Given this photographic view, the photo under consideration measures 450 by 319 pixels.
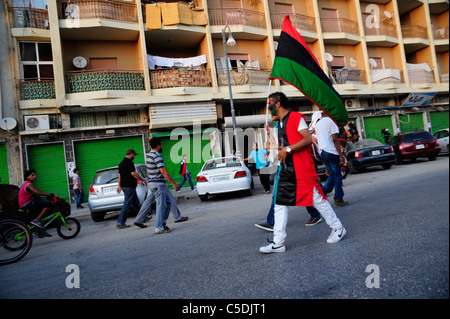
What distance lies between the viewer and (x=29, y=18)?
49.4ft

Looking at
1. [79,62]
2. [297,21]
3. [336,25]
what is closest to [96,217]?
[79,62]

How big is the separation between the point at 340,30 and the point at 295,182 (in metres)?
21.9

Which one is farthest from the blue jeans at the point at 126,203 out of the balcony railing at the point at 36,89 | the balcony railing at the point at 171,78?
the balcony railing at the point at 36,89

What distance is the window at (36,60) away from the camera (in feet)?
49.8

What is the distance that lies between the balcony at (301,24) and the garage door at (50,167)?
48.4 ft

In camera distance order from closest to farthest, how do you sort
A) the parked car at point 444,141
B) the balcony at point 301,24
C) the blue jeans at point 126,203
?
the parked car at point 444,141 → the blue jeans at point 126,203 → the balcony at point 301,24

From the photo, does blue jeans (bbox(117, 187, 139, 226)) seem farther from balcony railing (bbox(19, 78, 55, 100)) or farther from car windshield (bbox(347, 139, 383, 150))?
balcony railing (bbox(19, 78, 55, 100))

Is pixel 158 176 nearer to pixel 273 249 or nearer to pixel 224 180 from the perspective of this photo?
pixel 273 249

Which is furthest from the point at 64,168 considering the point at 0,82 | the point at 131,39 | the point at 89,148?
the point at 131,39

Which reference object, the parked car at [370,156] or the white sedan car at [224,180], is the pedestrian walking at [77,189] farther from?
the parked car at [370,156]

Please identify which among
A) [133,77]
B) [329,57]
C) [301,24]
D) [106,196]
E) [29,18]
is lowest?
[106,196]

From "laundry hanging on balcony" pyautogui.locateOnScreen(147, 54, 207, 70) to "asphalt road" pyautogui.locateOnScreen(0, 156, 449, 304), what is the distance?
1321cm

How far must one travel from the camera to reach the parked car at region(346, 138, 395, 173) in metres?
12.0

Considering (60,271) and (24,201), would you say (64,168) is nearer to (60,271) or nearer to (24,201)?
(24,201)
